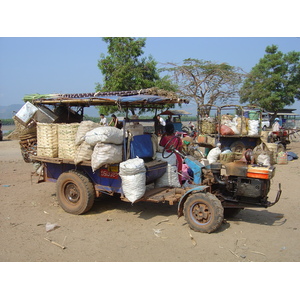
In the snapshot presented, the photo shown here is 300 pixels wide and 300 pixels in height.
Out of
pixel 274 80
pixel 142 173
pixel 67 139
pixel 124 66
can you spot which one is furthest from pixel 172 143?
pixel 274 80

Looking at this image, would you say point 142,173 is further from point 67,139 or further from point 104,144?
point 67,139

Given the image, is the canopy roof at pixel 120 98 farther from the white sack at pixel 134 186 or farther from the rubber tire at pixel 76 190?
the rubber tire at pixel 76 190

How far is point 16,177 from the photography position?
31.1 feet

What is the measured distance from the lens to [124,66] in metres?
18.0

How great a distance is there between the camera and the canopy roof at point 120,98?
5445 mm

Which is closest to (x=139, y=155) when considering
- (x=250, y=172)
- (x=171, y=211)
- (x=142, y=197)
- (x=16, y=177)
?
(x=142, y=197)

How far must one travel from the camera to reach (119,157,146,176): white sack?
16.7ft

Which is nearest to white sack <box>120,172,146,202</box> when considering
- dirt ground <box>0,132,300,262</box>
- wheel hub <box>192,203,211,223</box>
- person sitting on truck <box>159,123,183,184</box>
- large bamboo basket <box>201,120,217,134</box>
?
dirt ground <box>0,132,300,262</box>

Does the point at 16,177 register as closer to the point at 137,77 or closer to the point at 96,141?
the point at 96,141

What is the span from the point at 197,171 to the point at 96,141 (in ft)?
6.72

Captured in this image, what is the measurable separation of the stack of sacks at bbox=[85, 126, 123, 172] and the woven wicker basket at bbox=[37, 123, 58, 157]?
3.53ft

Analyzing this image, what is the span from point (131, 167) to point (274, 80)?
2457 centimetres

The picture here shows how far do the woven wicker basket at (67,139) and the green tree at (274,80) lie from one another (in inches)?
904

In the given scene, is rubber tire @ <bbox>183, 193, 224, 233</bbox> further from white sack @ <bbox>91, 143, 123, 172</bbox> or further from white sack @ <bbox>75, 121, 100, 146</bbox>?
white sack @ <bbox>75, 121, 100, 146</bbox>
